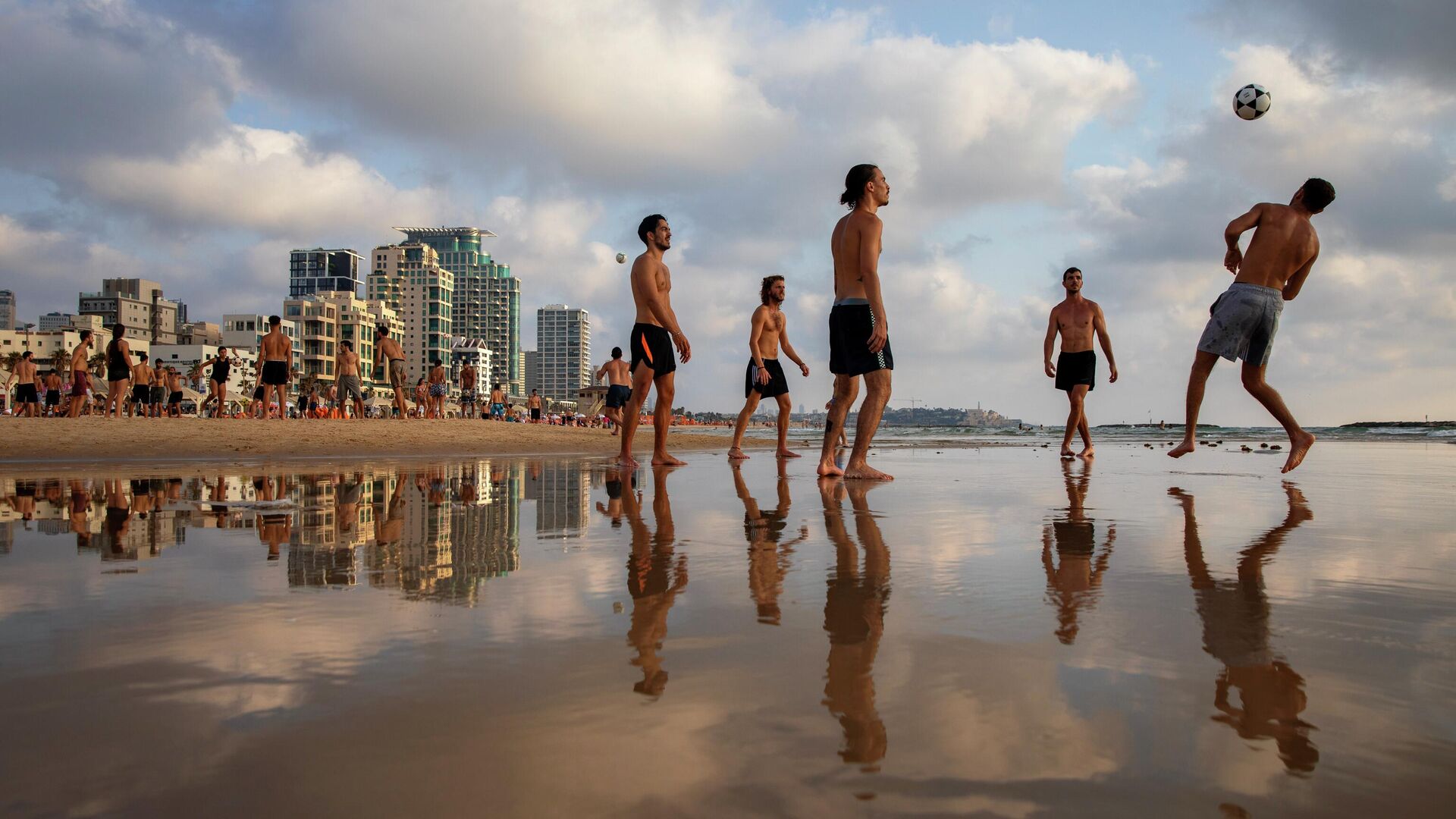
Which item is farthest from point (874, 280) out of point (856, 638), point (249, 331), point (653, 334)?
point (249, 331)

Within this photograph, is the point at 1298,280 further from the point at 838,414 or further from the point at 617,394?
the point at 617,394

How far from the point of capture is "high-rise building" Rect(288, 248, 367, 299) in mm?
169250

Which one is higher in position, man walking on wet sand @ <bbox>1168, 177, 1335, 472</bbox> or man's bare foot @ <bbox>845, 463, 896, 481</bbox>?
man walking on wet sand @ <bbox>1168, 177, 1335, 472</bbox>

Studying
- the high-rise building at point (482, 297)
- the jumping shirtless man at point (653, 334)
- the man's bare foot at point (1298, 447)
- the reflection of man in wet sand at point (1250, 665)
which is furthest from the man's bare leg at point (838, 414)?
the high-rise building at point (482, 297)

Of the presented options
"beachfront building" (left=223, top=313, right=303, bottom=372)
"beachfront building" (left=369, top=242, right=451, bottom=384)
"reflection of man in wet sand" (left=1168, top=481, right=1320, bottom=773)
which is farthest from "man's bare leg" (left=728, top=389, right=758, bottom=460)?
"beachfront building" (left=369, top=242, right=451, bottom=384)

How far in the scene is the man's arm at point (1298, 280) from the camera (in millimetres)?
6551

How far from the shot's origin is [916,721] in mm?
1184

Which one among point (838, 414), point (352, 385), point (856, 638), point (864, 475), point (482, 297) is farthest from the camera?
point (482, 297)

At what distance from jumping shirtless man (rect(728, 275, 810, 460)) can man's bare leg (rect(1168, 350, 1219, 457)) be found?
13.0ft

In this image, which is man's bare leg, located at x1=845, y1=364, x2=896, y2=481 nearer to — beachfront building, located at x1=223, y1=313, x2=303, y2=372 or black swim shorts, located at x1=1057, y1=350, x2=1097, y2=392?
black swim shorts, located at x1=1057, y1=350, x2=1097, y2=392

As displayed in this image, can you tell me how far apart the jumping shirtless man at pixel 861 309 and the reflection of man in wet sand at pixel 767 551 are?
160 cm

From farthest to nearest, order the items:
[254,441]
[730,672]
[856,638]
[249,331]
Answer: [249,331] → [254,441] → [856,638] → [730,672]

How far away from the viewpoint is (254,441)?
11.3 m

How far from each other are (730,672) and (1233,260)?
6906 mm
